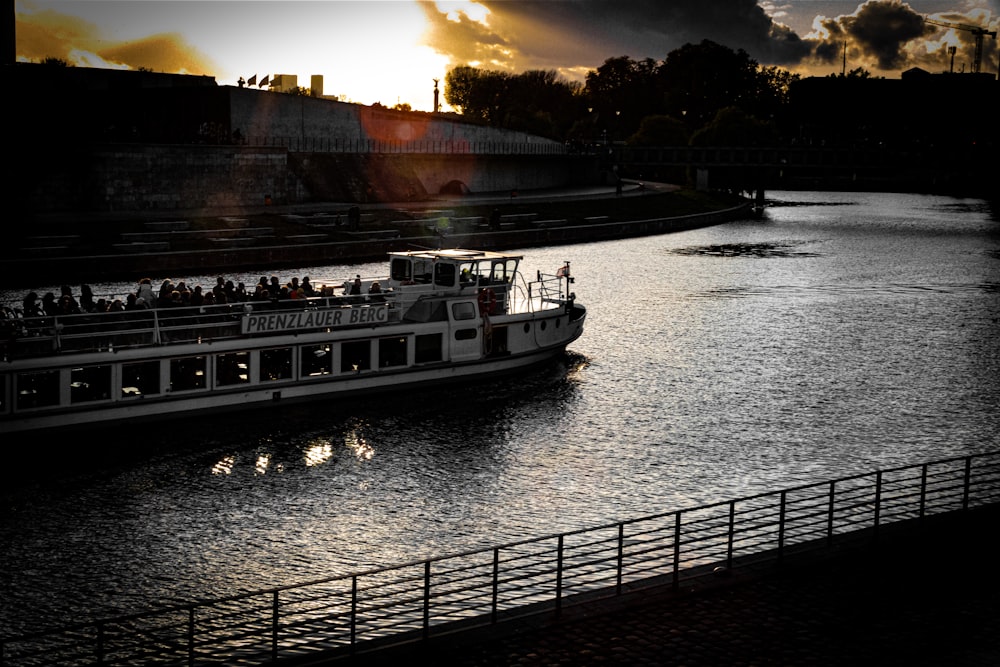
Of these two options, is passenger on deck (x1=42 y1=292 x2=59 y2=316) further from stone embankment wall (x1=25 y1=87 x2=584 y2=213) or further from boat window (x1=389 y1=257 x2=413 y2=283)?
stone embankment wall (x1=25 y1=87 x2=584 y2=213)

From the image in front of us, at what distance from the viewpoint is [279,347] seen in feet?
117

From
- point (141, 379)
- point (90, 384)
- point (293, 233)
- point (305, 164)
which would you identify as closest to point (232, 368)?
point (141, 379)

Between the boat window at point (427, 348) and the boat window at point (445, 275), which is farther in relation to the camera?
the boat window at point (445, 275)

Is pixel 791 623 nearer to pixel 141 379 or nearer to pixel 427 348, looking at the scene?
pixel 141 379

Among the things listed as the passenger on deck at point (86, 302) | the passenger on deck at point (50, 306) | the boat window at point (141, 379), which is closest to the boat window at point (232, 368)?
the boat window at point (141, 379)

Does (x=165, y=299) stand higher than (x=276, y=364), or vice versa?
(x=165, y=299)

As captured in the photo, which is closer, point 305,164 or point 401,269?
point 401,269

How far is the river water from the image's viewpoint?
76.4 feet

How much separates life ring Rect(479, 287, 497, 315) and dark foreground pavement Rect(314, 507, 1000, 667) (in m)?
21.4

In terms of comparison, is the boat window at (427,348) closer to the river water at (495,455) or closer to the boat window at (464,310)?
the boat window at (464,310)

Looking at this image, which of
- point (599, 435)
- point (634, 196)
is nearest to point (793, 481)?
point (599, 435)

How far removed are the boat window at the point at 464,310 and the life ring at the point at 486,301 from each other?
0.28 meters

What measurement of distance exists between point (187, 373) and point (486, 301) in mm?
10766

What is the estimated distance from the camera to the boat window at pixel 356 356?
1473 inches
